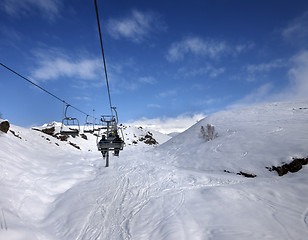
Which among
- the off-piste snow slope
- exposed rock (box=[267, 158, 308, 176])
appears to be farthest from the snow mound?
exposed rock (box=[267, 158, 308, 176])

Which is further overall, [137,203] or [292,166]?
[292,166]

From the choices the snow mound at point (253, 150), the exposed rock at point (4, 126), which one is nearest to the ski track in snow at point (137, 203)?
the snow mound at point (253, 150)

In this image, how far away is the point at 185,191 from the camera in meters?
6.56

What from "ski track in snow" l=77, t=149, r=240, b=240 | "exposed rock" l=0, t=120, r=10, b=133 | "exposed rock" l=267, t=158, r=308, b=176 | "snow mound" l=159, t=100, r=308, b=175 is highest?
"exposed rock" l=0, t=120, r=10, b=133

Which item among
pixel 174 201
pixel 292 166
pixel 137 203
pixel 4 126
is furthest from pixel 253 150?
pixel 4 126

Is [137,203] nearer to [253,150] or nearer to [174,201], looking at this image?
[174,201]

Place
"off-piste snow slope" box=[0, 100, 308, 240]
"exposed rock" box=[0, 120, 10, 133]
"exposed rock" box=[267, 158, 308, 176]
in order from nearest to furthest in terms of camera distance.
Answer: "off-piste snow slope" box=[0, 100, 308, 240] < "exposed rock" box=[267, 158, 308, 176] < "exposed rock" box=[0, 120, 10, 133]

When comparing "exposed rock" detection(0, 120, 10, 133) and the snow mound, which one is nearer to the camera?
the snow mound

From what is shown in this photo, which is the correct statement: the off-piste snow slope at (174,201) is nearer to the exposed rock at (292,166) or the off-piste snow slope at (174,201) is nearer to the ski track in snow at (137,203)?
the ski track in snow at (137,203)

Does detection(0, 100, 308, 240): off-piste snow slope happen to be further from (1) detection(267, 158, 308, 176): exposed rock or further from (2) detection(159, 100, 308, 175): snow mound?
(1) detection(267, 158, 308, 176): exposed rock

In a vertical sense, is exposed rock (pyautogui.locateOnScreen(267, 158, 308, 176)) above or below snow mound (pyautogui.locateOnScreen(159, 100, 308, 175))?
below

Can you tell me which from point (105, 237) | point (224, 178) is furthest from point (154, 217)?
point (224, 178)

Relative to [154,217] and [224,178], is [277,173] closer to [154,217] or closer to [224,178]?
[224,178]

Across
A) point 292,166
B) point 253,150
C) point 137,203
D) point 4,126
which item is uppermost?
point 4,126
